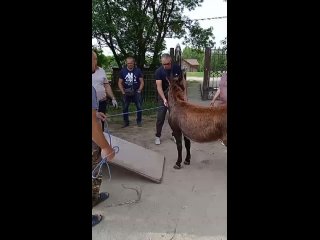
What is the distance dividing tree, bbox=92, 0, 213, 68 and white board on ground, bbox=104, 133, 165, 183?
7.10 m

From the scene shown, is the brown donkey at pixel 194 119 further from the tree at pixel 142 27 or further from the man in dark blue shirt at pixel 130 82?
the tree at pixel 142 27

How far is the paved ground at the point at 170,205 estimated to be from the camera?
3.05 m

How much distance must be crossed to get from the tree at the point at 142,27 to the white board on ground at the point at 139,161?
710 centimetres

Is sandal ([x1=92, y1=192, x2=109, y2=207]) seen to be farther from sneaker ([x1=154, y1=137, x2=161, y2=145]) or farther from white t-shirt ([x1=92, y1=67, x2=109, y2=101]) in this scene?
sneaker ([x1=154, y1=137, x2=161, y2=145])

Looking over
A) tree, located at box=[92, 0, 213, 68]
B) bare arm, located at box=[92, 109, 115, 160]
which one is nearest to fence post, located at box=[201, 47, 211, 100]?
tree, located at box=[92, 0, 213, 68]

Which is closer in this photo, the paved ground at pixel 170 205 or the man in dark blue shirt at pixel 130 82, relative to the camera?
the paved ground at pixel 170 205

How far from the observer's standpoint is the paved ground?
10.0 ft

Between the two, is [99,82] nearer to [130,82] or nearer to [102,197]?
[102,197]

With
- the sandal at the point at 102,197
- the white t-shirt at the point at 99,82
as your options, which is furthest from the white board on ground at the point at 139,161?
the white t-shirt at the point at 99,82

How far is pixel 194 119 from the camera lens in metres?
4.48

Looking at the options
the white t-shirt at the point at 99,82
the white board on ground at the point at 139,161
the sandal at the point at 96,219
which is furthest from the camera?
the white t-shirt at the point at 99,82
